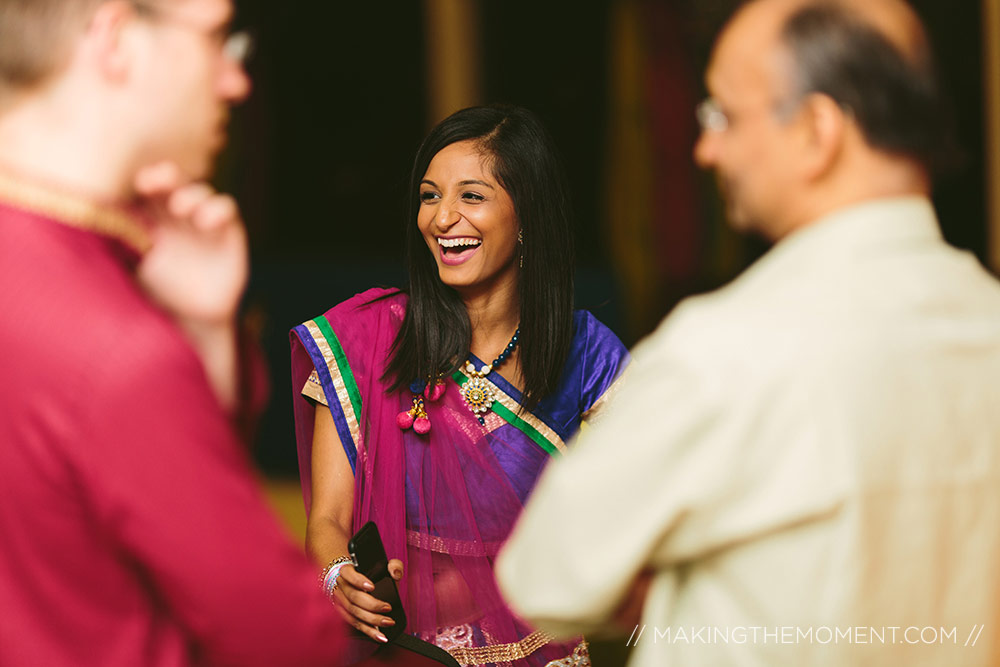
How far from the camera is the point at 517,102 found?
11.4ft

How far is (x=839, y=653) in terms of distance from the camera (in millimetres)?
933

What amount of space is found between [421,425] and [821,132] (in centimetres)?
87

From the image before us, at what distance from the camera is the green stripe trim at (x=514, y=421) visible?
1.65 metres

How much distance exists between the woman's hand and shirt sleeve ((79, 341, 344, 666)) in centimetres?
53

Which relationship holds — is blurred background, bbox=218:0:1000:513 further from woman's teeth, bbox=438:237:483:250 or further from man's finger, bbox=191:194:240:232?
man's finger, bbox=191:194:240:232

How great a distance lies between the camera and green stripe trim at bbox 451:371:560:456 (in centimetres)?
165

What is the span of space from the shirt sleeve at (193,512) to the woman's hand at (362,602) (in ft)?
1.75

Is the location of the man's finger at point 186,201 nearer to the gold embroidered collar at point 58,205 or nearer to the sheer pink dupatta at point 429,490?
the gold embroidered collar at point 58,205

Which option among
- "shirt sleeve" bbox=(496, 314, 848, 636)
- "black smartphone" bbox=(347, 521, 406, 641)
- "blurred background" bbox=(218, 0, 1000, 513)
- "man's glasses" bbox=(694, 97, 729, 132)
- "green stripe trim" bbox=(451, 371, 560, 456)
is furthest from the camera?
"blurred background" bbox=(218, 0, 1000, 513)

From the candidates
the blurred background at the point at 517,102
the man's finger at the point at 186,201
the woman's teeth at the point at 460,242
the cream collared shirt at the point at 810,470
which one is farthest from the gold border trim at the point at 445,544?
the blurred background at the point at 517,102

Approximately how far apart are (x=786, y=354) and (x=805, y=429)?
7 centimetres

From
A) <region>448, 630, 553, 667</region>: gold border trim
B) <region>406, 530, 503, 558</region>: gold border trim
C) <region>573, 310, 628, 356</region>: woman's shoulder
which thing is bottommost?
<region>448, 630, 553, 667</region>: gold border trim

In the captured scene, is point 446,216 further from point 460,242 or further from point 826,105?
point 826,105

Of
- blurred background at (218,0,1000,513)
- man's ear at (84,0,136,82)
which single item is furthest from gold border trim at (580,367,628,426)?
blurred background at (218,0,1000,513)
